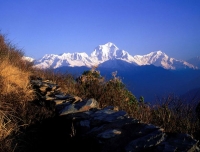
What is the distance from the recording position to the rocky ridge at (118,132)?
2.75 meters

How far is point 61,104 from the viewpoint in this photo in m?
5.01

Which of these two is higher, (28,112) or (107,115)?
(107,115)

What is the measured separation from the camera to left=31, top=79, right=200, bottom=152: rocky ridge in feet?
9.03

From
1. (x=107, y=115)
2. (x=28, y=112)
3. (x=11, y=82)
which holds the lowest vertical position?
(x=28, y=112)

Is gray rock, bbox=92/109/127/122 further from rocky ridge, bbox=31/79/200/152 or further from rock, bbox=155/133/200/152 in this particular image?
rock, bbox=155/133/200/152

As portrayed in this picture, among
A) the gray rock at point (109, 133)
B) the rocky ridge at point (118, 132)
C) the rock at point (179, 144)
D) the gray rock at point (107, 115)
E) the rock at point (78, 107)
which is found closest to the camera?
the rock at point (179, 144)

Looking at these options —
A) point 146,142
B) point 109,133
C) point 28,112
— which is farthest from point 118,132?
point 28,112

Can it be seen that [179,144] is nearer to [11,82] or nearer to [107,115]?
[107,115]

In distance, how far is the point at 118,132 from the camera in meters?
3.20

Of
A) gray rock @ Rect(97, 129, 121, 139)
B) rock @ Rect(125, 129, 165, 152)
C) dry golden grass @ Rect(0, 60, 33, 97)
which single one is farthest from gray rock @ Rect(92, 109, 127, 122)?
dry golden grass @ Rect(0, 60, 33, 97)

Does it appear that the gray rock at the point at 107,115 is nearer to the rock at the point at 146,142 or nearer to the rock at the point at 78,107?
the rock at the point at 78,107

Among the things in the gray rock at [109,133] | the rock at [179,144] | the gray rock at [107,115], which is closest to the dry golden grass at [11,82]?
the gray rock at [107,115]

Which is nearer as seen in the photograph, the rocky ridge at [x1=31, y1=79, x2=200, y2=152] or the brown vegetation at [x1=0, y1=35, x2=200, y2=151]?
the rocky ridge at [x1=31, y1=79, x2=200, y2=152]

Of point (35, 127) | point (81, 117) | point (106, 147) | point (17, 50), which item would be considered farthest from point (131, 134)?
point (17, 50)
